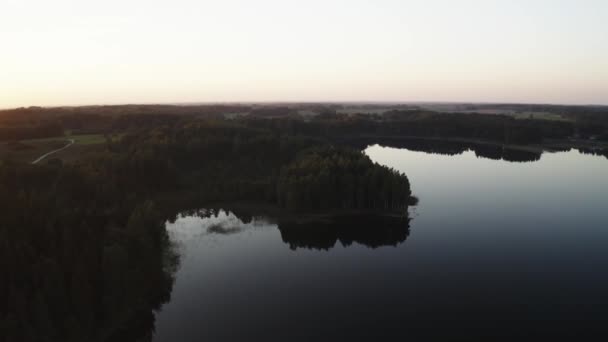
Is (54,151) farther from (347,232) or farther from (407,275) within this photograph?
(407,275)

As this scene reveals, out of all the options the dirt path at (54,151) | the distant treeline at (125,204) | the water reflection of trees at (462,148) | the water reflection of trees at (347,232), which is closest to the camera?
the distant treeline at (125,204)

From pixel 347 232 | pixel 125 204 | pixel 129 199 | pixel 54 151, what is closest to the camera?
pixel 347 232

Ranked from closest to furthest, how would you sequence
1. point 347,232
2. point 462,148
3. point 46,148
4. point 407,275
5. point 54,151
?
point 407,275 < point 347,232 < point 54,151 < point 46,148 < point 462,148

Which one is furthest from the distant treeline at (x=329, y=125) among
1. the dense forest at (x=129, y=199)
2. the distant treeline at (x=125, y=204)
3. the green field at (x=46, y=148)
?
the distant treeline at (x=125, y=204)

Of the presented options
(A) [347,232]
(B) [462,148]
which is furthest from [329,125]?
(A) [347,232]

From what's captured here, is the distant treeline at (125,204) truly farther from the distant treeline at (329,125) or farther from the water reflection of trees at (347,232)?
the distant treeline at (329,125)

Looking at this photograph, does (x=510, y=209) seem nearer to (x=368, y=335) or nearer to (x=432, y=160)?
(x=368, y=335)
